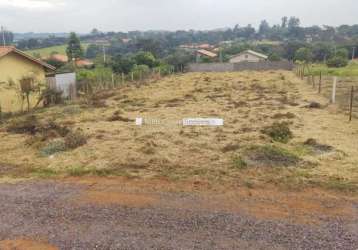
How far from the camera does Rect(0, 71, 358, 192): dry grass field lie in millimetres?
6449

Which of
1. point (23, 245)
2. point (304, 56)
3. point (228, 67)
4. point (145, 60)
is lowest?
point (23, 245)

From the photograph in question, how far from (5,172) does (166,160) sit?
10.6ft

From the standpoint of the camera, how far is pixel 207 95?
683 inches

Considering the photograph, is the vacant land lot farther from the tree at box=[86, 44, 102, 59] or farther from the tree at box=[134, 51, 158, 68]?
the tree at box=[86, 44, 102, 59]

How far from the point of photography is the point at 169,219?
475 centimetres

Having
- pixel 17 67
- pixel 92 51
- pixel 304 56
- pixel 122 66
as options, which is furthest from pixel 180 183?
pixel 92 51

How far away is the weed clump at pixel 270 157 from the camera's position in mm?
6906

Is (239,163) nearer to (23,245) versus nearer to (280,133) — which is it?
(280,133)

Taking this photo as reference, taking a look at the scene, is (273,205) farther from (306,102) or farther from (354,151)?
(306,102)

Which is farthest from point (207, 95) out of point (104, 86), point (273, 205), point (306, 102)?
point (273, 205)

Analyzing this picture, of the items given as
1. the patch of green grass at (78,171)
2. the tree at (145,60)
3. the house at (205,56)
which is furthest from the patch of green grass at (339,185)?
the house at (205,56)

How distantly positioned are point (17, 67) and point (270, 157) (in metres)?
11.6

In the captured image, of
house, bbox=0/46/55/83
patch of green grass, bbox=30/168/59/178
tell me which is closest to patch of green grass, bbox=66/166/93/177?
patch of green grass, bbox=30/168/59/178

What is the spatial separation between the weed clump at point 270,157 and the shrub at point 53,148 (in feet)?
14.0
